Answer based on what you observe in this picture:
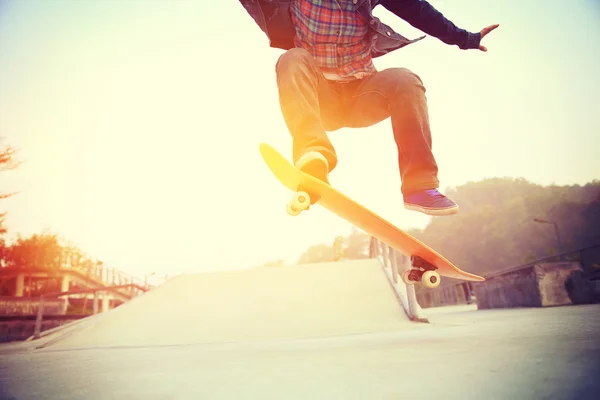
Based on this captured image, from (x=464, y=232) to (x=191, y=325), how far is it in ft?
159

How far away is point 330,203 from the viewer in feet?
5.98

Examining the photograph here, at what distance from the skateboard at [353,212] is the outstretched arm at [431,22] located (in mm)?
1475

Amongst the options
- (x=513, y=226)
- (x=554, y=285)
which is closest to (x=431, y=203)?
(x=554, y=285)

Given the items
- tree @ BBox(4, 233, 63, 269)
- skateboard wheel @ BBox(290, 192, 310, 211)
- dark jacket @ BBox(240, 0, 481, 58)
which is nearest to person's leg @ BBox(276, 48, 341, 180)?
skateboard wheel @ BBox(290, 192, 310, 211)

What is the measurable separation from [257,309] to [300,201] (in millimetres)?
4200

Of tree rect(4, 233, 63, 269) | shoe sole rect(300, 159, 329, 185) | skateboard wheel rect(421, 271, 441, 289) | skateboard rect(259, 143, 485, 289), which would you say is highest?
tree rect(4, 233, 63, 269)

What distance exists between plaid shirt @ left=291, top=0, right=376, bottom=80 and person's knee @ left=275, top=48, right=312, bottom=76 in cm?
27

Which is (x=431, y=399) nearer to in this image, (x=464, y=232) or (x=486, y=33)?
(x=486, y=33)

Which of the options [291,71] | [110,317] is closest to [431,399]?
[291,71]

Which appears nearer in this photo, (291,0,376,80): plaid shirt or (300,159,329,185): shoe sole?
(300,159,329,185): shoe sole

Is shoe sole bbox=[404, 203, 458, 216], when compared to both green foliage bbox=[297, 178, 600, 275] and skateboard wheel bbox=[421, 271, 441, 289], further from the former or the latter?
green foliage bbox=[297, 178, 600, 275]

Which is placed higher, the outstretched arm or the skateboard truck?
the outstretched arm

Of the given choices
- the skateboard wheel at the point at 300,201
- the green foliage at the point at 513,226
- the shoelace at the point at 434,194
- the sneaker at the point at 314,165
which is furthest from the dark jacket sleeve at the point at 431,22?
the green foliage at the point at 513,226

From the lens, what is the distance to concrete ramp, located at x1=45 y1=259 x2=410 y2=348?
4441mm
